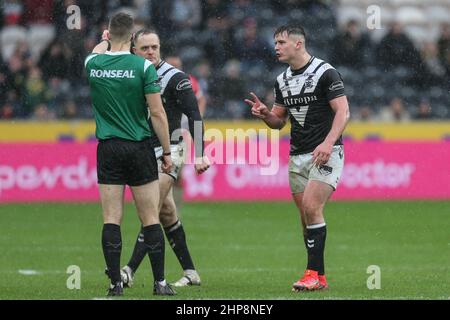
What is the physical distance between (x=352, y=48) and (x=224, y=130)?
10.4 ft

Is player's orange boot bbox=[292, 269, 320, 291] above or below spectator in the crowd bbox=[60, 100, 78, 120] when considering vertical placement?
below

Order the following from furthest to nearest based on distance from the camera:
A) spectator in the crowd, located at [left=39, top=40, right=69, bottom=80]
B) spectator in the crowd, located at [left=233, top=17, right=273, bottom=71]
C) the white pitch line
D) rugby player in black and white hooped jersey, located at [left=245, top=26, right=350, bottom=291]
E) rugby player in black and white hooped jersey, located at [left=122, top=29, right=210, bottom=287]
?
spectator in the crowd, located at [left=233, top=17, right=273, bottom=71], spectator in the crowd, located at [left=39, top=40, right=69, bottom=80], the white pitch line, rugby player in black and white hooped jersey, located at [left=122, top=29, right=210, bottom=287], rugby player in black and white hooped jersey, located at [left=245, top=26, right=350, bottom=291]

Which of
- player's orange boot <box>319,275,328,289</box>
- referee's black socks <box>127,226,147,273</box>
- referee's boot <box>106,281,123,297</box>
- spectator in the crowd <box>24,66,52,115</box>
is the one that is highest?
spectator in the crowd <box>24,66,52,115</box>

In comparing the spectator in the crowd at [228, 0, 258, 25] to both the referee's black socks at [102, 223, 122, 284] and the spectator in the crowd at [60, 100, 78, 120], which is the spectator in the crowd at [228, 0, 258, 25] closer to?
the spectator in the crowd at [60, 100, 78, 120]

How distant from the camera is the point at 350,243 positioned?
1480cm

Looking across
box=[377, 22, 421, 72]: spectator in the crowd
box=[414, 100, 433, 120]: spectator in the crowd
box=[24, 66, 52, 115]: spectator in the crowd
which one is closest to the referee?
box=[24, 66, 52, 115]: spectator in the crowd

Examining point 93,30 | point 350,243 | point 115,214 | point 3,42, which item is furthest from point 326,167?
point 3,42

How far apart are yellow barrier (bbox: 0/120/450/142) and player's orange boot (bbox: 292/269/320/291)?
34.5ft

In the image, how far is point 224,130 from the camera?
20641mm

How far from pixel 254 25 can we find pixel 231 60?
0.81 m

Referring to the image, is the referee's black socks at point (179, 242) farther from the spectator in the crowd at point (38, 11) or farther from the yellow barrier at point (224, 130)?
the spectator in the crowd at point (38, 11)

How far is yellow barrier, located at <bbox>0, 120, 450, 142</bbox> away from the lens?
20109mm

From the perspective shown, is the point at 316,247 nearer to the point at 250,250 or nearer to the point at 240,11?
the point at 250,250
